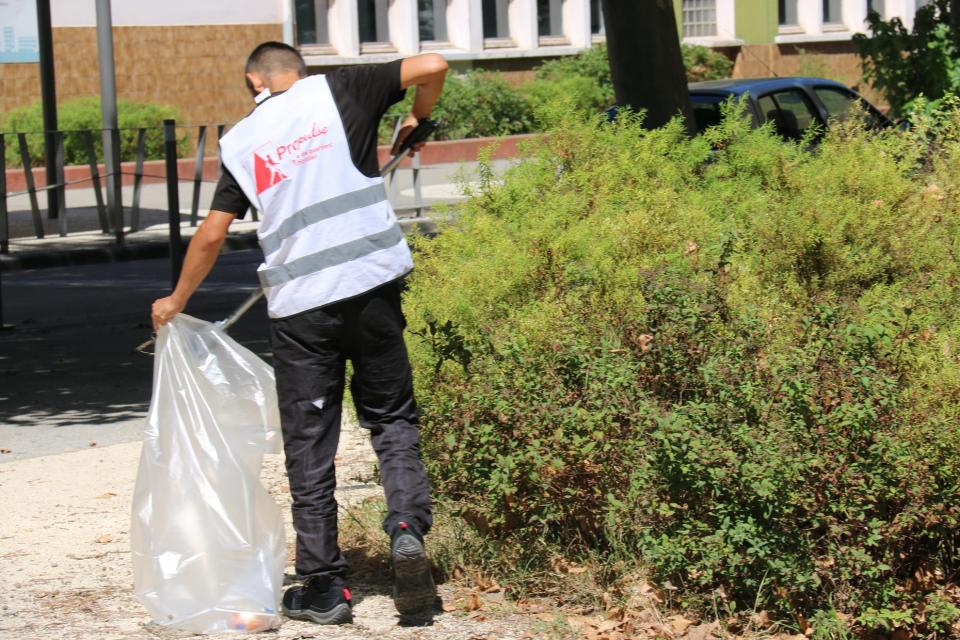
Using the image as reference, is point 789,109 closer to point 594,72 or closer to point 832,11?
point 594,72

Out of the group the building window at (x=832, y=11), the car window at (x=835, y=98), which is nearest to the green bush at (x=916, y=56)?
the car window at (x=835, y=98)

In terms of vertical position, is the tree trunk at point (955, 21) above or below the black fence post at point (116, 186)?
above

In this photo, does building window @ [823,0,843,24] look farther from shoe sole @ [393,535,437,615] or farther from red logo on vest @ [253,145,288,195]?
shoe sole @ [393,535,437,615]

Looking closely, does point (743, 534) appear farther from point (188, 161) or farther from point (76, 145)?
point (188, 161)

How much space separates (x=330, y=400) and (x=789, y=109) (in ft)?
32.7

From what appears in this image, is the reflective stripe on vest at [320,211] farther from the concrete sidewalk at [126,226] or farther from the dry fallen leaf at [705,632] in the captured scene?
the concrete sidewalk at [126,226]

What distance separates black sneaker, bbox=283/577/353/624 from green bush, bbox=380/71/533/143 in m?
23.3

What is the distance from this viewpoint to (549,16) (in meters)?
34.8

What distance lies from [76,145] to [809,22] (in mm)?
23689

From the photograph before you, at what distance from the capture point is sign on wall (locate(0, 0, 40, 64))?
26.5 m

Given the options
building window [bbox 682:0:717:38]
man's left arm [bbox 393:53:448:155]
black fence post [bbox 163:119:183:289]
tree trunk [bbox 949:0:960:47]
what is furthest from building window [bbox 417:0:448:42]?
man's left arm [bbox 393:53:448:155]

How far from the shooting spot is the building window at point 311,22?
31031 mm

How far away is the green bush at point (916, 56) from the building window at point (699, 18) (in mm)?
25461

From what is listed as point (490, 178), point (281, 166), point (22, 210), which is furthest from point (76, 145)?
point (281, 166)
